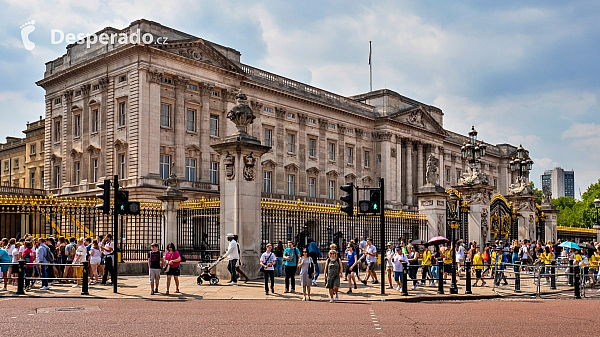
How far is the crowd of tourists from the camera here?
19.9 meters

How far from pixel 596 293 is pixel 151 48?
3707 centimetres

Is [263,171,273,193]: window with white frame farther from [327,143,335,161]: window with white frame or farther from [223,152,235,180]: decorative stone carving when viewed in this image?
[223,152,235,180]: decorative stone carving

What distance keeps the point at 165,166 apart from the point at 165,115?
3987mm

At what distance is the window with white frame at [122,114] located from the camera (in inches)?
2005

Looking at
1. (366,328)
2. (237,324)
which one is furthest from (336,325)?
(237,324)

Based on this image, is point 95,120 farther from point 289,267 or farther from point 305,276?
point 305,276

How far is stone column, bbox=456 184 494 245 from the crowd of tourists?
1548cm

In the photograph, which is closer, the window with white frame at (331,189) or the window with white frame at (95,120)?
the window with white frame at (95,120)

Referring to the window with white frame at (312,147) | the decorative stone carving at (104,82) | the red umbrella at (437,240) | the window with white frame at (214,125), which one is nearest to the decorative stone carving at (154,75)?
the decorative stone carving at (104,82)

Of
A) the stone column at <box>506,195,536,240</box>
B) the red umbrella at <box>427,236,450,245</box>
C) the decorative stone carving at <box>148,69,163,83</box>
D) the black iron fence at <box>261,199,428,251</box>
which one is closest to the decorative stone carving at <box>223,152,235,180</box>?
the black iron fence at <box>261,199,428,251</box>

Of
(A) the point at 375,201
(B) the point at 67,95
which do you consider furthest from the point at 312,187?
(A) the point at 375,201

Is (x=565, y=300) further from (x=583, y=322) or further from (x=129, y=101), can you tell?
(x=129, y=101)

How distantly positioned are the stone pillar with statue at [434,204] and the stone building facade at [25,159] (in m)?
48.9

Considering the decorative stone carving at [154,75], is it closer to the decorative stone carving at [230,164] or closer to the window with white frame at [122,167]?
the window with white frame at [122,167]
